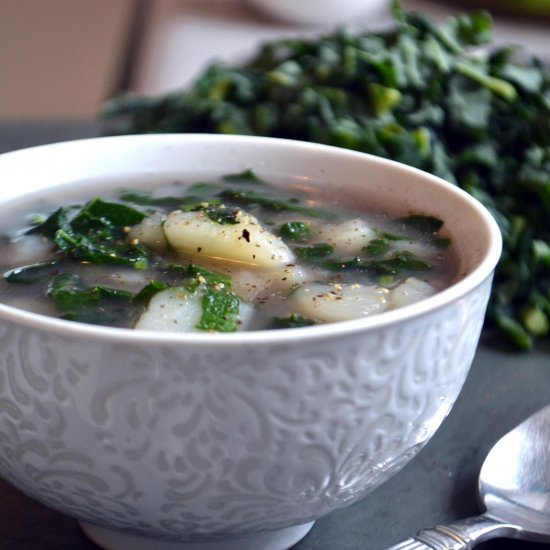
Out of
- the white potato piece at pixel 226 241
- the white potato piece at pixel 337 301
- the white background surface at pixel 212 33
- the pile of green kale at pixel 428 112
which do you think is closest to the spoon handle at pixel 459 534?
the white potato piece at pixel 337 301

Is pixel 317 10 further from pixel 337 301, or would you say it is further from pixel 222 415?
pixel 222 415

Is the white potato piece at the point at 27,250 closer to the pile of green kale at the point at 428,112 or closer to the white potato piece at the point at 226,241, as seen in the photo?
the white potato piece at the point at 226,241

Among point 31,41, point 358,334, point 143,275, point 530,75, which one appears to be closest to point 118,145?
point 143,275

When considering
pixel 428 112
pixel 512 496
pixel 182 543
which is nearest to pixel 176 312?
pixel 182 543

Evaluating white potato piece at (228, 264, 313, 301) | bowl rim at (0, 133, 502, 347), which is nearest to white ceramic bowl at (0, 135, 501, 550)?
bowl rim at (0, 133, 502, 347)

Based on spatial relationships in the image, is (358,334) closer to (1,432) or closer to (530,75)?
(1,432)

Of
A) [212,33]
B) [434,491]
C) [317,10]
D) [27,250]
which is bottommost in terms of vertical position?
[212,33]
